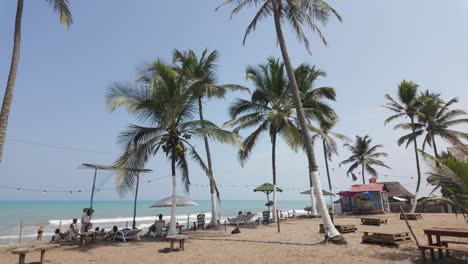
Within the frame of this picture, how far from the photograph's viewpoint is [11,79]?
9352mm

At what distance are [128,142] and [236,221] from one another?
1021 centimetres

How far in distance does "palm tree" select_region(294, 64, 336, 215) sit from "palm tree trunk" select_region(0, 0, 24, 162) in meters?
14.7

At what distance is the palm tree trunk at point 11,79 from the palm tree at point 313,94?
14.7 meters

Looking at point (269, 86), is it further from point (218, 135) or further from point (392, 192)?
point (392, 192)

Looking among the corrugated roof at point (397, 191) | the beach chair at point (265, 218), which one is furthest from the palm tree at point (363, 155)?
the beach chair at point (265, 218)

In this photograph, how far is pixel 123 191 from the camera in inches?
457

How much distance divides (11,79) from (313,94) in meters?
16.1

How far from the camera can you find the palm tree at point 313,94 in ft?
59.9

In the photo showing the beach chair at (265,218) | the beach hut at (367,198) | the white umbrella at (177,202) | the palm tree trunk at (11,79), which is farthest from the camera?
the beach hut at (367,198)

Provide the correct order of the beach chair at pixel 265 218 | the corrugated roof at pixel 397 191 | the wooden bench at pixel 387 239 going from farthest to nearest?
1. the corrugated roof at pixel 397 191
2. the beach chair at pixel 265 218
3. the wooden bench at pixel 387 239

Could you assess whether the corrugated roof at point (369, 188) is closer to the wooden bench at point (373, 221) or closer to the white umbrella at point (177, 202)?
the wooden bench at point (373, 221)

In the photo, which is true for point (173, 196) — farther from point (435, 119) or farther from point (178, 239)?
point (435, 119)

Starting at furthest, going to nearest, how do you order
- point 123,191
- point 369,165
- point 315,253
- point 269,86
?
1. point 369,165
2. point 269,86
3. point 123,191
4. point 315,253

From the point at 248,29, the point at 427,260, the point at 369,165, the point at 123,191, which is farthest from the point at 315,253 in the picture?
the point at 369,165
